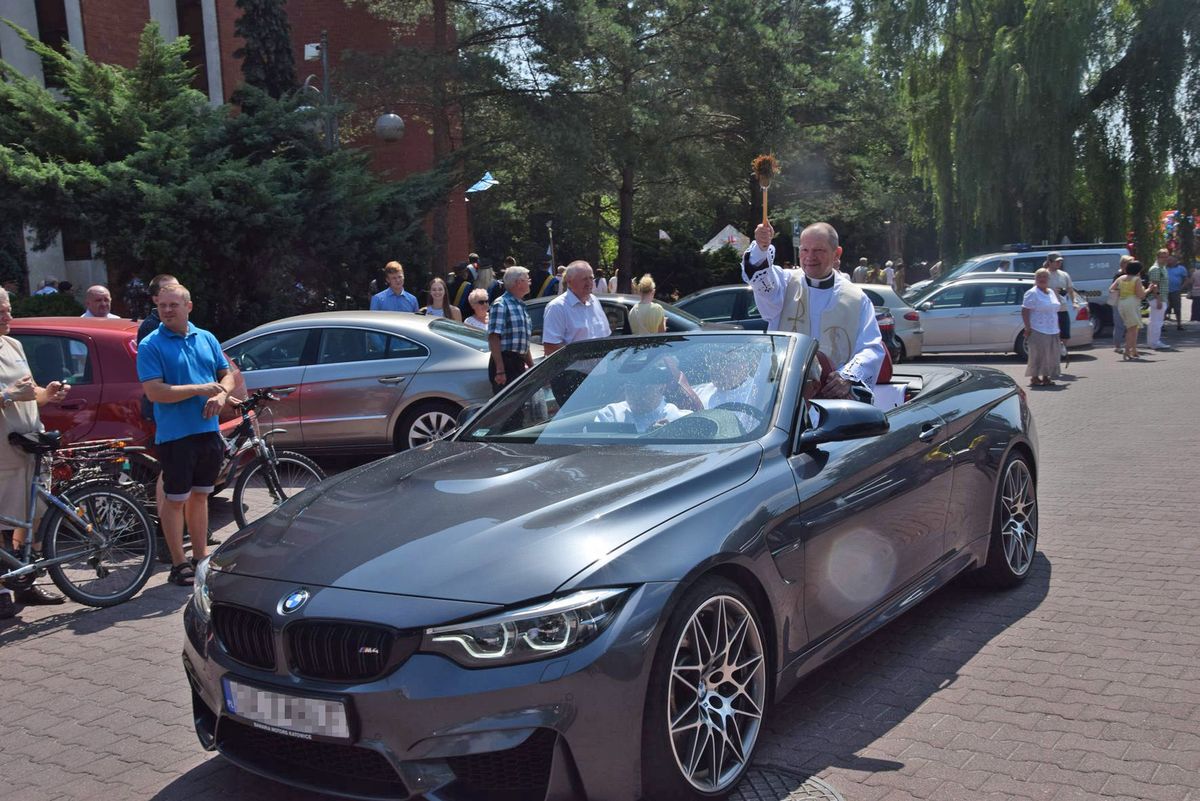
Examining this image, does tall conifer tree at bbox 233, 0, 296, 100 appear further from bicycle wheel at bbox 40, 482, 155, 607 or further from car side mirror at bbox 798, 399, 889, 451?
car side mirror at bbox 798, 399, 889, 451

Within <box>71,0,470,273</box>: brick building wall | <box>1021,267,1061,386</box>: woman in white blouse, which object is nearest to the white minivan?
<box>1021,267,1061,386</box>: woman in white blouse

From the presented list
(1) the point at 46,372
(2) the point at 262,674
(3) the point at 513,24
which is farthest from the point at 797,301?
(3) the point at 513,24

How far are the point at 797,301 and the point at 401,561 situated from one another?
3541mm

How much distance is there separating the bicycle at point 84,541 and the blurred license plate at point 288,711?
132 inches

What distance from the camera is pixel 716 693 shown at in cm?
353

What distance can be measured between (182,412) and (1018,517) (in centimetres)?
467

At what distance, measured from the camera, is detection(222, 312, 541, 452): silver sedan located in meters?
10.4

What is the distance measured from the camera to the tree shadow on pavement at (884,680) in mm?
3939

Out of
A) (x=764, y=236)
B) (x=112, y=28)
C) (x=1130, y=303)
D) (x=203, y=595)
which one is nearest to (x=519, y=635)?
(x=203, y=595)

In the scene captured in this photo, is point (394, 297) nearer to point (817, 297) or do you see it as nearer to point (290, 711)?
point (817, 297)

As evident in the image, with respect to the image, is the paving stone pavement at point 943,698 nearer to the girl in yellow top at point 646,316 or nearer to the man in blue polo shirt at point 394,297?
the girl in yellow top at point 646,316

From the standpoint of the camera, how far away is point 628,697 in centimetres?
312

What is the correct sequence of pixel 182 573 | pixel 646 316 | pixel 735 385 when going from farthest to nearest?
1. pixel 646 316
2. pixel 182 573
3. pixel 735 385

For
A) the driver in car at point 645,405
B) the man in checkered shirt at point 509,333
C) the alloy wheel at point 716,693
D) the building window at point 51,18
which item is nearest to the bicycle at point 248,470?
the man in checkered shirt at point 509,333
